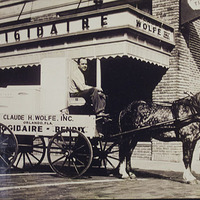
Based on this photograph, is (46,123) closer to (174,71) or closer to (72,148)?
(72,148)

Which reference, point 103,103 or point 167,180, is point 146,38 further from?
point 167,180

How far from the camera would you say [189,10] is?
12.1 meters

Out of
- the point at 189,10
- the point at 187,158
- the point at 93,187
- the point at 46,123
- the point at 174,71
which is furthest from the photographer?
the point at 174,71

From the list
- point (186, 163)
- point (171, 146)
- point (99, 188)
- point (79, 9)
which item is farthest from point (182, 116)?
point (79, 9)

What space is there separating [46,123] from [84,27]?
126 inches

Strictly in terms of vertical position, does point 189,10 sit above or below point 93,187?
above

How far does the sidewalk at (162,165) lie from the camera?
1064 cm

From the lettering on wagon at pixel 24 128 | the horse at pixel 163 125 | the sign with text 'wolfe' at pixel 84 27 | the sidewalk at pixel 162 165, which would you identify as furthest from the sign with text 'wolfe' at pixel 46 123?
the sidewalk at pixel 162 165

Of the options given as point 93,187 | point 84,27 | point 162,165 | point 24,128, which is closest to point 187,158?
point 93,187

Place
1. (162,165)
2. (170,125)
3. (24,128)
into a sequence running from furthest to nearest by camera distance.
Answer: (162,165), (24,128), (170,125)

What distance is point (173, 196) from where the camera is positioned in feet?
21.4

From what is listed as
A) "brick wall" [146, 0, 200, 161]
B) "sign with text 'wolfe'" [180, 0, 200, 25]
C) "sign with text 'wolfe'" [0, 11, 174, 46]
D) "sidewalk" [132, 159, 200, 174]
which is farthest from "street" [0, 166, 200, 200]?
"sign with text 'wolfe'" [180, 0, 200, 25]

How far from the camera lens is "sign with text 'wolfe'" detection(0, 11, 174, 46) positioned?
33.3ft

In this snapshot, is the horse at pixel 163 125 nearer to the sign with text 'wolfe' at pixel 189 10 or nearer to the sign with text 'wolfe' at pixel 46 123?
the sign with text 'wolfe' at pixel 46 123
